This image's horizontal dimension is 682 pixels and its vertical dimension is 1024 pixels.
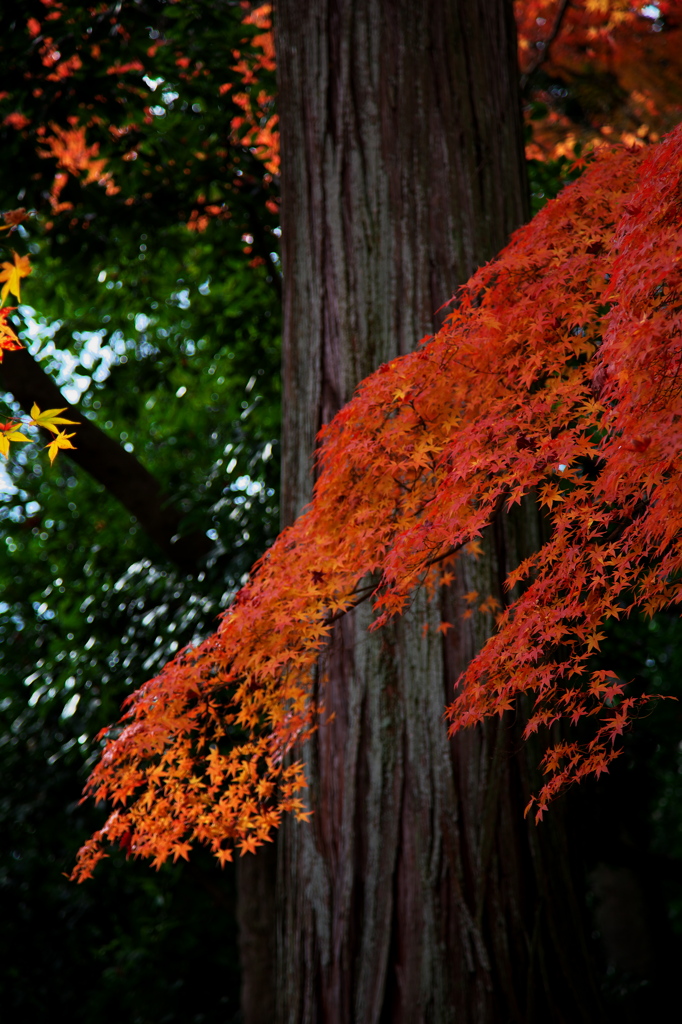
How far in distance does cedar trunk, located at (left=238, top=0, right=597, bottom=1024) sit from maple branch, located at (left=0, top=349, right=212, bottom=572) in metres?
1.01

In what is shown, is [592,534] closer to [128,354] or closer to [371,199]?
[371,199]

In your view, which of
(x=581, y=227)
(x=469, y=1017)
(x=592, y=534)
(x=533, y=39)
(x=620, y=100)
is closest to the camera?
(x=592, y=534)

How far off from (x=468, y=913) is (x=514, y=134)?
257 centimetres

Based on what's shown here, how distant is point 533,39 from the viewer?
25.2 ft

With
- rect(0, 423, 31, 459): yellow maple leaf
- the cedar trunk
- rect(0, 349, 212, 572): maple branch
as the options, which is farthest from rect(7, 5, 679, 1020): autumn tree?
rect(0, 349, 212, 572): maple branch

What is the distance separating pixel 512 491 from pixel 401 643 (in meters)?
1.14

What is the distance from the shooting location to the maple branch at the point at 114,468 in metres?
3.26

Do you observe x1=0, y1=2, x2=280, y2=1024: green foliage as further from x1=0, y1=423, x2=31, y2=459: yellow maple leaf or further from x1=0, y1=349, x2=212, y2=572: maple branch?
x1=0, y1=423, x2=31, y2=459: yellow maple leaf

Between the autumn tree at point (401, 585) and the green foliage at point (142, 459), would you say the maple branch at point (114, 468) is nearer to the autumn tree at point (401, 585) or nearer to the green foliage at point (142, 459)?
the green foliage at point (142, 459)

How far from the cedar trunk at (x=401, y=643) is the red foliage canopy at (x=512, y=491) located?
42 centimetres

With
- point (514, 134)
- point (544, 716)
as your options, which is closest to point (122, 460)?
point (514, 134)

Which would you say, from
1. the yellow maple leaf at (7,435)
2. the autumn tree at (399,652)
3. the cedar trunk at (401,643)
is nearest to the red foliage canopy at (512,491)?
the autumn tree at (399,652)

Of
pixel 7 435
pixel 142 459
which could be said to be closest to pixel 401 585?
pixel 7 435

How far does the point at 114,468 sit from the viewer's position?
3.44 meters
